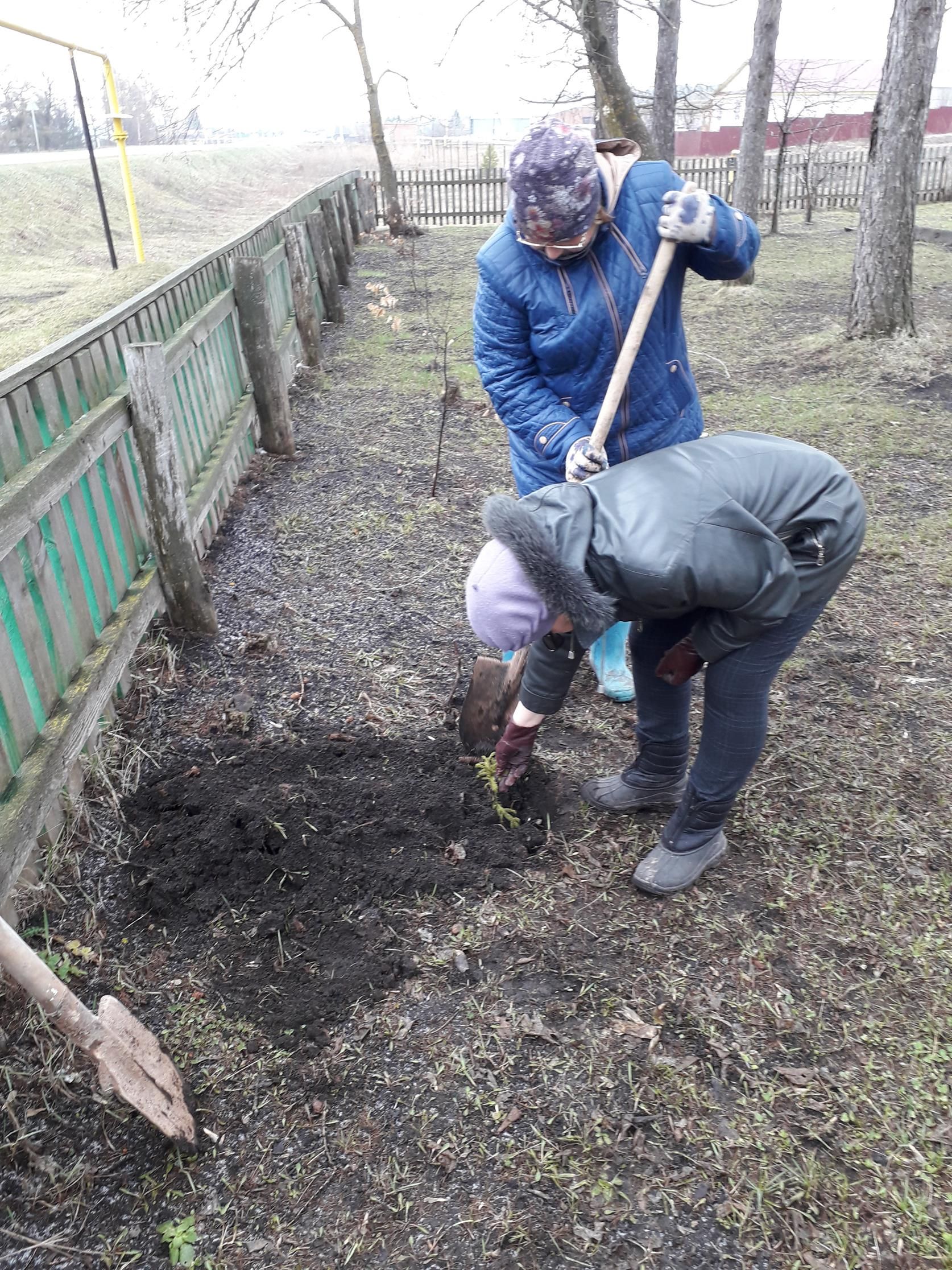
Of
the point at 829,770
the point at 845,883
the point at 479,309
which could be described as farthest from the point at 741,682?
the point at 479,309

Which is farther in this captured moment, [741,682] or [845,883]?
[845,883]

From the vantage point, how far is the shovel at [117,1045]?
1.72m

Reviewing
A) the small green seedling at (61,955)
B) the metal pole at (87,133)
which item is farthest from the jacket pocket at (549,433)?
the metal pole at (87,133)

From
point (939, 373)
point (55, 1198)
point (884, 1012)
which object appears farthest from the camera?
point (939, 373)

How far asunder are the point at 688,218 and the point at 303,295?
611 centimetres

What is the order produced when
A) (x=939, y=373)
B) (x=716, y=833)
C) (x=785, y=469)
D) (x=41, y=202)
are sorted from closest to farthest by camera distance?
(x=785, y=469) → (x=716, y=833) → (x=939, y=373) → (x=41, y=202)

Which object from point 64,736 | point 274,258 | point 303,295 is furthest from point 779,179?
point 64,736

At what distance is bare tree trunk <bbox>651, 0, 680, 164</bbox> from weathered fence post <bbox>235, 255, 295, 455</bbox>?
26.3ft

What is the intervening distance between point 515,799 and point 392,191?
1744cm

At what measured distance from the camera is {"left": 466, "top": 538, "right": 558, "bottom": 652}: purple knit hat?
73.2 inches

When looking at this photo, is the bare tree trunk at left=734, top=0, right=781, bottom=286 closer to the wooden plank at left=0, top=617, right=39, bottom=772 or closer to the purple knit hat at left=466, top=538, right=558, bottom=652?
the purple knit hat at left=466, top=538, right=558, bottom=652

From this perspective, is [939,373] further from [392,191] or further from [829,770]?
[392,191]

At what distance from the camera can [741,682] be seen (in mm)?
2156

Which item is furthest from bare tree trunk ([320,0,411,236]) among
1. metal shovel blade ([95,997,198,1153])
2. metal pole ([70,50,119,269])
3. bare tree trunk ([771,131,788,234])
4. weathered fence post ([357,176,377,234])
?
metal shovel blade ([95,997,198,1153])
